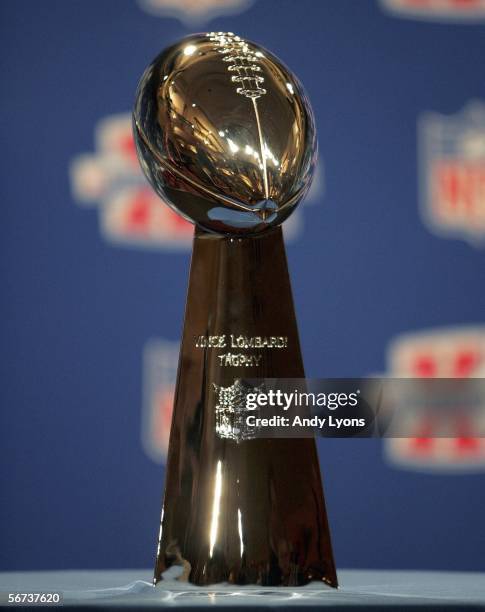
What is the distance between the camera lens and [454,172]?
6.15 feet

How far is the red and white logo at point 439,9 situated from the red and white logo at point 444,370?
1.92 ft

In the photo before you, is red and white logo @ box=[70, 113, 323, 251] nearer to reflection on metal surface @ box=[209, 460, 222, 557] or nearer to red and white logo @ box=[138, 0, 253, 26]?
red and white logo @ box=[138, 0, 253, 26]

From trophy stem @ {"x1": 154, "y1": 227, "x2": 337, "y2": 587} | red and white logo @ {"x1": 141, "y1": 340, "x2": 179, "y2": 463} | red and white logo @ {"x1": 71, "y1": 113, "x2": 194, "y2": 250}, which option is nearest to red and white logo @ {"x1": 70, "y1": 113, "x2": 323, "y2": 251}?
red and white logo @ {"x1": 71, "y1": 113, "x2": 194, "y2": 250}

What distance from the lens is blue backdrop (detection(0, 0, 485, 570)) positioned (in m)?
1.82

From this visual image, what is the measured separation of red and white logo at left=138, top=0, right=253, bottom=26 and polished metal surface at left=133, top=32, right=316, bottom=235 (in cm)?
124

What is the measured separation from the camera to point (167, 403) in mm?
1801

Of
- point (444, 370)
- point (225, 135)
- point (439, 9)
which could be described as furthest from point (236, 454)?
point (439, 9)

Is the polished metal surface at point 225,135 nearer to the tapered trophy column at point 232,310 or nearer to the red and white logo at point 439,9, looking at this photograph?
the tapered trophy column at point 232,310

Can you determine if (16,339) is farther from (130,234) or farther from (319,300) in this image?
(319,300)

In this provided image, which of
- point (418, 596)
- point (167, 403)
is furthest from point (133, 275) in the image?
point (418, 596)

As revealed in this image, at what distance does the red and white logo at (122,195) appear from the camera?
183 centimetres

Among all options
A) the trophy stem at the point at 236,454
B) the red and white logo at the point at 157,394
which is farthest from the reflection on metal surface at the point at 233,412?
the red and white logo at the point at 157,394

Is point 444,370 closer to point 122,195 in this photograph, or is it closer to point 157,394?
point 157,394

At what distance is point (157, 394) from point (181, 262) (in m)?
0.25
